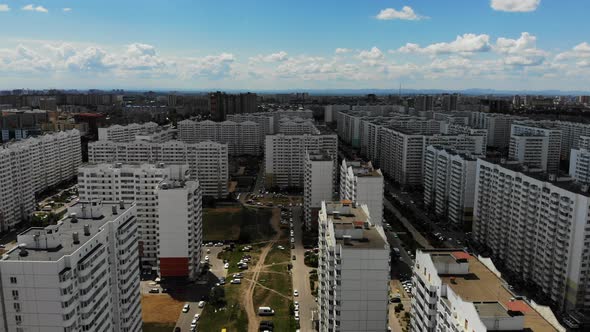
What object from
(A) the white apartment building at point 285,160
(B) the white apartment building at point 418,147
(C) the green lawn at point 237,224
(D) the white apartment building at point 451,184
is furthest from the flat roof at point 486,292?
(A) the white apartment building at point 285,160

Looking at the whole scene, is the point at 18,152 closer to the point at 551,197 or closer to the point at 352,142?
the point at 551,197

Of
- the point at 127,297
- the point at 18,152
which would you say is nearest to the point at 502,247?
the point at 127,297

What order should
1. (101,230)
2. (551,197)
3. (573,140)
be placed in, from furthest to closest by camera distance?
(573,140) → (551,197) → (101,230)

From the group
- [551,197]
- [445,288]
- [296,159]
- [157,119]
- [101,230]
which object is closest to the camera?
[445,288]

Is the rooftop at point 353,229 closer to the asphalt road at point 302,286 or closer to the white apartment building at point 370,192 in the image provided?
the asphalt road at point 302,286

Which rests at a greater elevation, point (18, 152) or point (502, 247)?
point (18, 152)

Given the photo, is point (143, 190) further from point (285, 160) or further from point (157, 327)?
point (285, 160)
